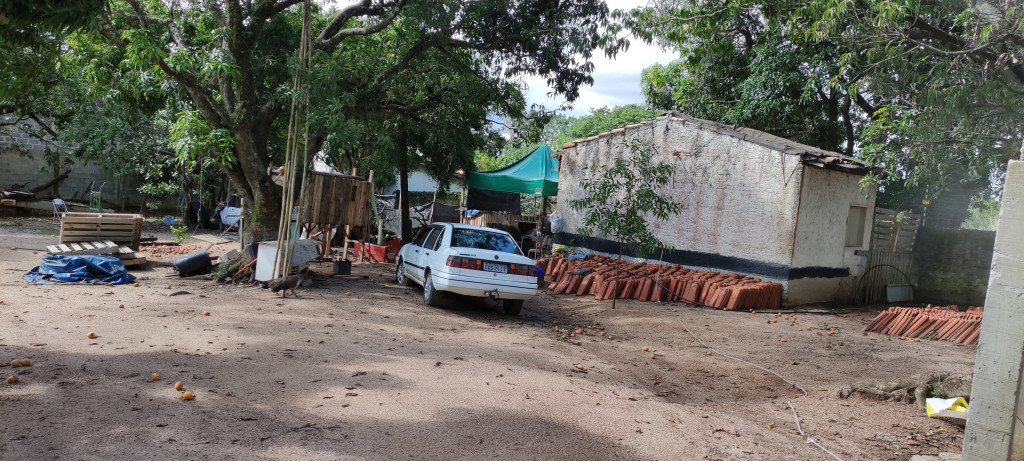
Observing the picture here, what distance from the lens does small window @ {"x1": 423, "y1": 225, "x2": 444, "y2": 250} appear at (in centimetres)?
1064

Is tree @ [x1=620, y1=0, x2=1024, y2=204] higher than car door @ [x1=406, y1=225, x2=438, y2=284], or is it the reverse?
tree @ [x1=620, y1=0, x2=1024, y2=204]

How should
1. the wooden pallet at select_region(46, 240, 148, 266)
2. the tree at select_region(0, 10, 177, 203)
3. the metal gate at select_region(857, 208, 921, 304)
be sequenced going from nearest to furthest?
the tree at select_region(0, 10, 177, 203) < the wooden pallet at select_region(46, 240, 148, 266) < the metal gate at select_region(857, 208, 921, 304)

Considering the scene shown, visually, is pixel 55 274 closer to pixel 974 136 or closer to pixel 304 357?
pixel 304 357

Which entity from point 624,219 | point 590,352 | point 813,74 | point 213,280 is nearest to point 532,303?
point 624,219

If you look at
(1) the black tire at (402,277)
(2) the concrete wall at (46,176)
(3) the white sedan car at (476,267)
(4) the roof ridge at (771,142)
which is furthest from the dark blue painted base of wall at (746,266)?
(2) the concrete wall at (46,176)

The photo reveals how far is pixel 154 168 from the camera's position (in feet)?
73.2

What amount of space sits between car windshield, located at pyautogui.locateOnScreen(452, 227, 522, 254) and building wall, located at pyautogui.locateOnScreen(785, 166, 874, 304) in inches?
246

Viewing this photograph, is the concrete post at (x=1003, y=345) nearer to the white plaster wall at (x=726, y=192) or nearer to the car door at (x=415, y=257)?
the car door at (x=415, y=257)

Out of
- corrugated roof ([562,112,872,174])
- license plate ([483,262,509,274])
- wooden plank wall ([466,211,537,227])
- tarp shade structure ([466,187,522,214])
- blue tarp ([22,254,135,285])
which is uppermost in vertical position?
corrugated roof ([562,112,872,174])

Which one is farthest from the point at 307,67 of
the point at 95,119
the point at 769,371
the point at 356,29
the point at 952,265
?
the point at 952,265

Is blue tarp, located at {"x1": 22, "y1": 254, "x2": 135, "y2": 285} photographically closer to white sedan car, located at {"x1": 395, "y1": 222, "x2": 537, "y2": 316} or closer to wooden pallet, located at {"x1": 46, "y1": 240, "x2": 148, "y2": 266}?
wooden pallet, located at {"x1": 46, "y1": 240, "x2": 148, "y2": 266}

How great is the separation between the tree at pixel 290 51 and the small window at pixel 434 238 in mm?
2621

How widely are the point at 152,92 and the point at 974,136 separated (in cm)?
1297

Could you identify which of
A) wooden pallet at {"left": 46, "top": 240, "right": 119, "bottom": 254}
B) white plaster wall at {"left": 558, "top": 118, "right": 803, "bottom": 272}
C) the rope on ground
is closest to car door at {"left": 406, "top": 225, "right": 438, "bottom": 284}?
white plaster wall at {"left": 558, "top": 118, "right": 803, "bottom": 272}
